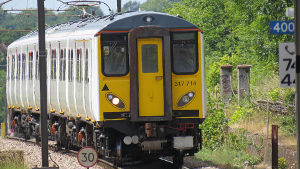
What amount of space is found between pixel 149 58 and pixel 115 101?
112 centimetres

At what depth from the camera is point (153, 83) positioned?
14.6 m

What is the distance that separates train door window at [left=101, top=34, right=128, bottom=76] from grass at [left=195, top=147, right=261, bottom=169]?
12.3ft

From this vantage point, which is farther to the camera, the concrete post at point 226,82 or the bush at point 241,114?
the concrete post at point 226,82

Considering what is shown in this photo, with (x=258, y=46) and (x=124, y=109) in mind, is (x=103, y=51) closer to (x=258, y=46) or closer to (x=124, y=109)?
(x=124, y=109)

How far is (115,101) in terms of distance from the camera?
48.3 feet

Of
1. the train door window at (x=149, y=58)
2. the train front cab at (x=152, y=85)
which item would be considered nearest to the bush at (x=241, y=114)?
the train front cab at (x=152, y=85)

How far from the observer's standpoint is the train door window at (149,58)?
14.6 metres

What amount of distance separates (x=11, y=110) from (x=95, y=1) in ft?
24.0

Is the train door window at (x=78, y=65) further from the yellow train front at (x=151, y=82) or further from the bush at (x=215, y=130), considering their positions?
the bush at (x=215, y=130)

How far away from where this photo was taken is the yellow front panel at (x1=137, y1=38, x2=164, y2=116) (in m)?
14.6

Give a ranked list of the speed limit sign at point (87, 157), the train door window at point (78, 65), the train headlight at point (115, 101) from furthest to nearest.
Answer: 1. the train door window at point (78, 65)
2. the train headlight at point (115, 101)
3. the speed limit sign at point (87, 157)

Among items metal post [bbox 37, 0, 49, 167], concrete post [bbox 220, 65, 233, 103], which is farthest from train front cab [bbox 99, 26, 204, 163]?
concrete post [bbox 220, 65, 233, 103]

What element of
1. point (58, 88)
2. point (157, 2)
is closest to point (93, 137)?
point (58, 88)

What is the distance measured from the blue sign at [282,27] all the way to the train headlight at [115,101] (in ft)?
15.3
